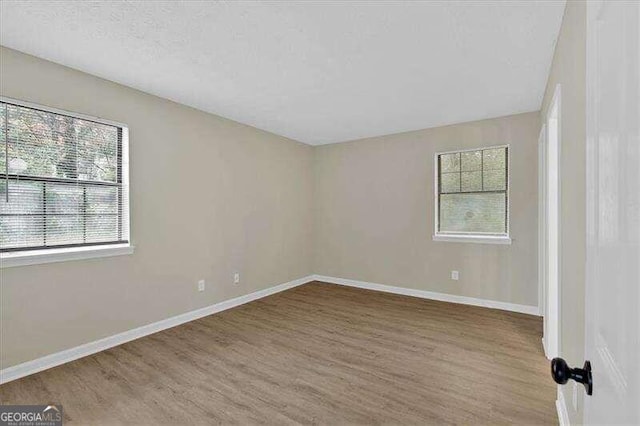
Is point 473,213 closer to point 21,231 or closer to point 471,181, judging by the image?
point 471,181

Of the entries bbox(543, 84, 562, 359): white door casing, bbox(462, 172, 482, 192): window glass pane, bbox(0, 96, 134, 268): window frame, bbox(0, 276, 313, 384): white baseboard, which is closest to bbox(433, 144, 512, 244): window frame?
bbox(462, 172, 482, 192): window glass pane

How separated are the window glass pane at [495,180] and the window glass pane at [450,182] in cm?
35

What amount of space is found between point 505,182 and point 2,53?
5158mm

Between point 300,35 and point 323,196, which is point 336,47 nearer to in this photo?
point 300,35

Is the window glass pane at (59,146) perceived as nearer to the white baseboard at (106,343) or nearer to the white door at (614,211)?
the white baseboard at (106,343)

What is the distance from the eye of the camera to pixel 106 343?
2.86 metres


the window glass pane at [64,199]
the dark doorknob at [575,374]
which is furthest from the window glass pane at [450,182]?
the window glass pane at [64,199]

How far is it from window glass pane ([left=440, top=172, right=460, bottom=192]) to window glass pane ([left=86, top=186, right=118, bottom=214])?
4.07 meters

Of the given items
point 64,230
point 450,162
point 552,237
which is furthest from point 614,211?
point 450,162

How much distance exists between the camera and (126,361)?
2.63 meters

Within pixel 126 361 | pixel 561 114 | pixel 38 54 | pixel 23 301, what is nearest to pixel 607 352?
pixel 561 114

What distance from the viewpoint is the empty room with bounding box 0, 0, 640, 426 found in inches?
53.9

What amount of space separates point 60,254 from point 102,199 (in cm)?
60

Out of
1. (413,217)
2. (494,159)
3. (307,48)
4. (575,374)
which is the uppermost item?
(307,48)
